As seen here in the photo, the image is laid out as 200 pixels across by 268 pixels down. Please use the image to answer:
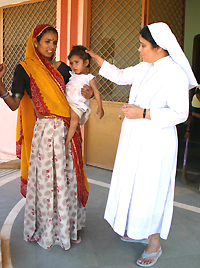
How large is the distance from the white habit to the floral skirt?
38 centimetres

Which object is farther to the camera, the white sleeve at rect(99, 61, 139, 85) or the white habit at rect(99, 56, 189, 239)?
the white sleeve at rect(99, 61, 139, 85)

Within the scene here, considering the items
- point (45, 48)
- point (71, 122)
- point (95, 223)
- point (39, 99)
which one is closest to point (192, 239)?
point (95, 223)

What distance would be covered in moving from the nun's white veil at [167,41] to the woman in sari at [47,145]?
24.9 inches

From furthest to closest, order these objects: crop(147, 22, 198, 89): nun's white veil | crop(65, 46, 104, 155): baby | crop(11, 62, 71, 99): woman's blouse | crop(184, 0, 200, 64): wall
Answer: crop(184, 0, 200, 64): wall, crop(65, 46, 104, 155): baby, crop(11, 62, 71, 99): woman's blouse, crop(147, 22, 198, 89): nun's white veil

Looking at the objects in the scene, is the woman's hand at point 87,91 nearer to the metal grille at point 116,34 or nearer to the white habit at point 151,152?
the white habit at point 151,152

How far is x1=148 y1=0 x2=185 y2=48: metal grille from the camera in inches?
135

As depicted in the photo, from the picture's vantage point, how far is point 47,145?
6.16 ft

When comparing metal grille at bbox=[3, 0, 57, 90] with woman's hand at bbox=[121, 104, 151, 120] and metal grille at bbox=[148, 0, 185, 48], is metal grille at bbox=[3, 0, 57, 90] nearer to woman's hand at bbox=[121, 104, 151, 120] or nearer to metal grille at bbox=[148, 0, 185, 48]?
metal grille at bbox=[148, 0, 185, 48]

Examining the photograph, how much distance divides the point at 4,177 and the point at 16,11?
304 cm

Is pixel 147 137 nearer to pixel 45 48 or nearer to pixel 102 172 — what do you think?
pixel 45 48

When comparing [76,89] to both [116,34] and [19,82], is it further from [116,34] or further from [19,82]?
[116,34]

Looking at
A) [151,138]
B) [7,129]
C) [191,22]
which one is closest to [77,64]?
[151,138]

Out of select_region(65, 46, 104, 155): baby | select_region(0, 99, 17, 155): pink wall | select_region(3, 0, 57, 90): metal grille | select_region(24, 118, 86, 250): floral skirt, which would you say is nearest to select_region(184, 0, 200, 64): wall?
select_region(3, 0, 57, 90): metal grille

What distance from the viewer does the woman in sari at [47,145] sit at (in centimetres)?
181
